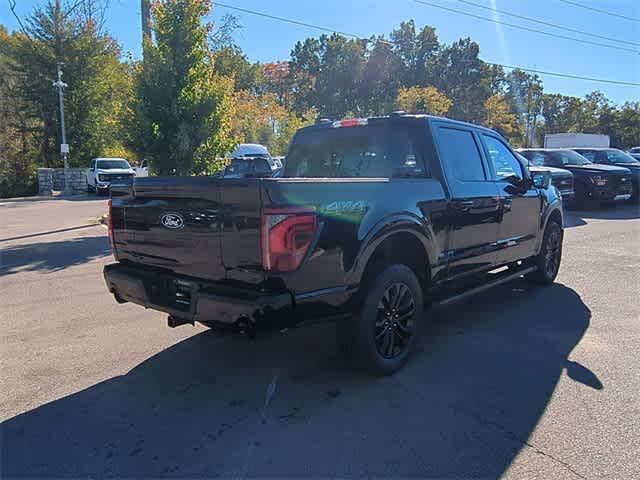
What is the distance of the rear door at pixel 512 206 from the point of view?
537 centimetres

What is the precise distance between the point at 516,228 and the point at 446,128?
65.7 inches

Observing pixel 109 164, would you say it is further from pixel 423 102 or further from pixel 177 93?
pixel 423 102

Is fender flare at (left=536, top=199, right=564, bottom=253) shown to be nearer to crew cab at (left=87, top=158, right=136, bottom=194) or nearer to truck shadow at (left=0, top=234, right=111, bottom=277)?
truck shadow at (left=0, top=234, right=111, bottom=277)

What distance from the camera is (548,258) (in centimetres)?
657

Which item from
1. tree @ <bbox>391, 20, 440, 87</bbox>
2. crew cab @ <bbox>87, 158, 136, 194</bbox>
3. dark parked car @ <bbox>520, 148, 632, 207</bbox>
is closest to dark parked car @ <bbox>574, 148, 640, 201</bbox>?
dark parked car @ <bbox>520, 148, 632, 207</bbox>

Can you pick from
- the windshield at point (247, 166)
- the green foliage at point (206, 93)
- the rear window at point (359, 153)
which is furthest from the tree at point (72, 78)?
the rear window at point (359, 153)

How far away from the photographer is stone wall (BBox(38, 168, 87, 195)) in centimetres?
2800

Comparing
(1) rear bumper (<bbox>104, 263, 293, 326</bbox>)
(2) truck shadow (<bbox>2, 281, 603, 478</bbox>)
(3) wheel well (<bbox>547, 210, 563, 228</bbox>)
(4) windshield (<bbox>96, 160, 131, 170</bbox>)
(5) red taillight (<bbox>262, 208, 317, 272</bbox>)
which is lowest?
(2) truck shadow (<bbox>2, 281, 603, 478</bbox>)

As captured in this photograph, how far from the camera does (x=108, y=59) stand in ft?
107

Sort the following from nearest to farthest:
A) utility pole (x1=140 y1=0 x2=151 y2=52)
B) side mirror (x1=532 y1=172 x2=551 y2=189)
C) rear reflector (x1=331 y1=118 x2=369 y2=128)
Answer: rear reflector (x1=331 y1=118 x2=369 y2=128) < side mirror (x1=532 y1=172 x2=551 y2=189) < utility pole (x1=140 y1=0 x2=151 y2=52)

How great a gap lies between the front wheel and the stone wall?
27.7 meters

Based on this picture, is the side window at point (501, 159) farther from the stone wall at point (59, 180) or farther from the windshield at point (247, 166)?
the stone wall at point (59, 180)

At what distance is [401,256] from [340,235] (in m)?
1.06

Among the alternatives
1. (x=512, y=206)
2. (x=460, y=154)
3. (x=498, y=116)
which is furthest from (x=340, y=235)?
(x=498, y=116)
